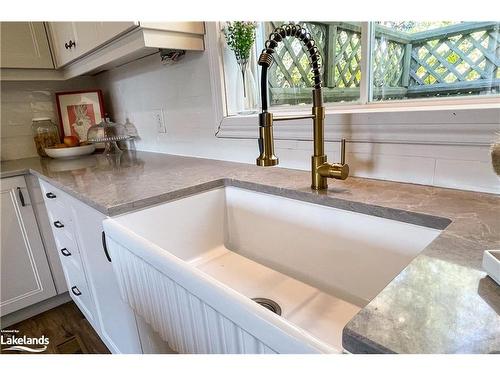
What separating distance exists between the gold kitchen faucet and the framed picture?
1.81 m

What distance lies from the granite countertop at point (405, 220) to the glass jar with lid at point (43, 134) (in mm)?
851

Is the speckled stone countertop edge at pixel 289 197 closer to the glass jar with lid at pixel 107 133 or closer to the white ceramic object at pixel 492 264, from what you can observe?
the white ceramic object at pixel 492 264

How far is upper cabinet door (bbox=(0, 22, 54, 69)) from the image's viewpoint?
1.79m

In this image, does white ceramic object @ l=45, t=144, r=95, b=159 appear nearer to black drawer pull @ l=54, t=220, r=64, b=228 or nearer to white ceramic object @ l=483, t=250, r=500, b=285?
black drawer pull @ l=54, t=220, r=64, b=228

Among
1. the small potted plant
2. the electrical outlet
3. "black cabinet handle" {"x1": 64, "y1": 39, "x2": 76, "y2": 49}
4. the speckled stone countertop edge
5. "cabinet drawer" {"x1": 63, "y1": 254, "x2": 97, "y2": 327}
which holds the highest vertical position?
"black cabinet handle" {"x1": 64, "y1": 39, "x2": 76, "y2": 49}

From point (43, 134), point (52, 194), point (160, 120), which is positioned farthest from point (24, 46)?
point (52, 194)

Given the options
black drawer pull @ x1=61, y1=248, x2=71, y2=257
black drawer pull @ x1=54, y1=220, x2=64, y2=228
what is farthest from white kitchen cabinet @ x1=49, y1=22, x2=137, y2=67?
black drawer pull @ x1=61, y1=248, x2=71, y2=257

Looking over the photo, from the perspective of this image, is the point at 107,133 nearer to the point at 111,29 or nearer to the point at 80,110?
the point at 80,110

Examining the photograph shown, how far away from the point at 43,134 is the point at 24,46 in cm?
56

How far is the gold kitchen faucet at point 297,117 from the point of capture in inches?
27.9

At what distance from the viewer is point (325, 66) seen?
1086mm

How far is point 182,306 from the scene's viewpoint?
1.72ft

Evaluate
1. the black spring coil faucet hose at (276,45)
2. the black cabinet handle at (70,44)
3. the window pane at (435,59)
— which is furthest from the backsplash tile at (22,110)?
the window pane at (435,59)
